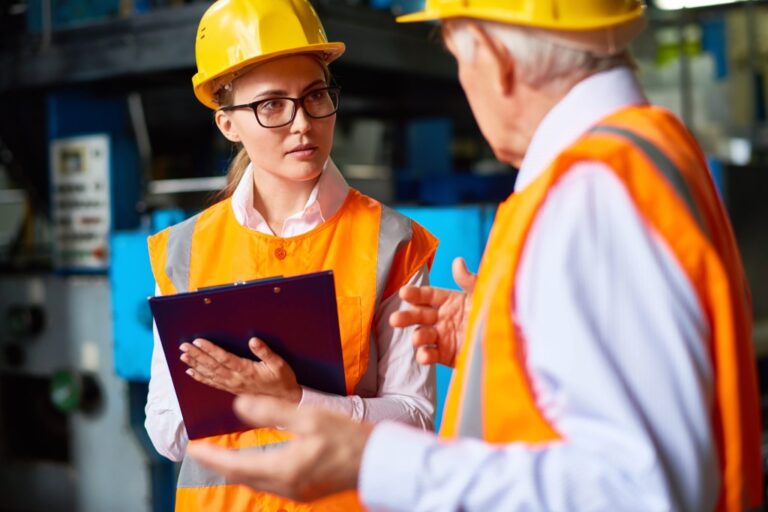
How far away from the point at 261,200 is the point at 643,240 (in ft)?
3.46

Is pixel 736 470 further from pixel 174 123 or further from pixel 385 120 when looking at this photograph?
pixel 385 120

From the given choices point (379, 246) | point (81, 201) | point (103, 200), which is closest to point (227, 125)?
point (379, 246)

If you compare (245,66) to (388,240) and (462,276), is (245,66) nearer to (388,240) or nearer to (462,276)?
(388,240)

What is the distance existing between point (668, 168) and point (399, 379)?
2.84ft

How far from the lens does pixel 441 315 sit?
4.57ft

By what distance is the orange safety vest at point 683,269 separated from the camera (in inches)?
34.9

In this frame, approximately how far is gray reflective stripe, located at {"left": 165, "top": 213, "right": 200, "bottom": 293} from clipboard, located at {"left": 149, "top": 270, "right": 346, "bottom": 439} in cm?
29

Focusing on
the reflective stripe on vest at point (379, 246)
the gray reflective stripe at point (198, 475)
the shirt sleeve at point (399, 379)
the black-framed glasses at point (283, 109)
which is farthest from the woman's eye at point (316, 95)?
the gray reflective stripe at point (198, 475)

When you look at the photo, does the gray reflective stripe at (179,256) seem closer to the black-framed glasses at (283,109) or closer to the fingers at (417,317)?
the black-framed glasses at (283,109)

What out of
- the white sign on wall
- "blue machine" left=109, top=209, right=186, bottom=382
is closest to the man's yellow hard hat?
"blue machine" left=109, top=209, right=186, bottom=382

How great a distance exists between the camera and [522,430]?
0.91 metres

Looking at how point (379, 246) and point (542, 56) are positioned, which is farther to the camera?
point (379, 246)

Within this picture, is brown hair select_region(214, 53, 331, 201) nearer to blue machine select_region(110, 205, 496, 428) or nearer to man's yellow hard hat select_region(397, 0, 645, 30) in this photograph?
man's yellow hard hat select_region(397, 0, 645, 30)

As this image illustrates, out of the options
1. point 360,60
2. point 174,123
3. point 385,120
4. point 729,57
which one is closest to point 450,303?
point 360,60
